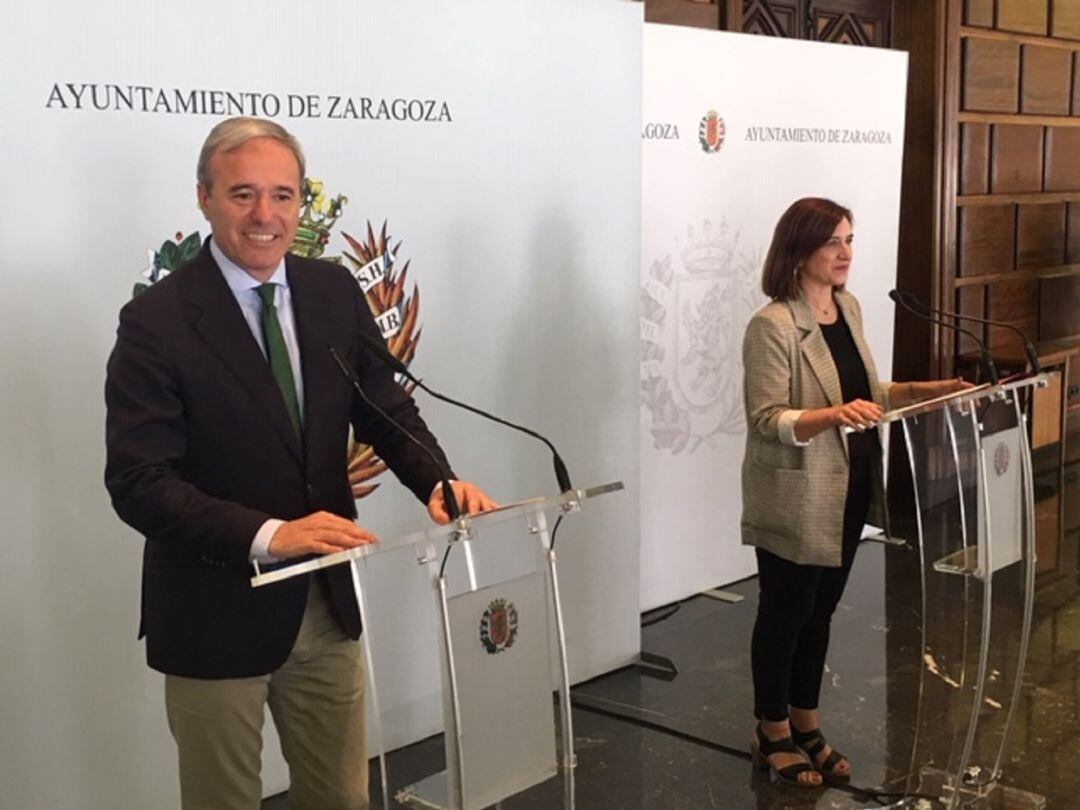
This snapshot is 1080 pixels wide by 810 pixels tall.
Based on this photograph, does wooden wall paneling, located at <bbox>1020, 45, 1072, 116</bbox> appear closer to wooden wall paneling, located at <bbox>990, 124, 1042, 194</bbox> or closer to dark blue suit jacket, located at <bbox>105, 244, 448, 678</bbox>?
wooden wall paneling, located at <bbox>990, 124, 1042, 194</bbox>

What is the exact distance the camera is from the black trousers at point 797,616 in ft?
9.56

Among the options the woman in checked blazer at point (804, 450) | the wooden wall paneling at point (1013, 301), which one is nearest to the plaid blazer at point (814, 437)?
the woman in checked blazer at point (804, 450)

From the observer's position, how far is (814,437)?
2.78 metres

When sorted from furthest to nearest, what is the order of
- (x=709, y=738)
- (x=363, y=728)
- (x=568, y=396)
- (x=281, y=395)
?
(x=568, y=396)
(x=709, y=738)
(x=363, y=728)
(x=281, y=395)

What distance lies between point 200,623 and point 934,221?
4.52 metres

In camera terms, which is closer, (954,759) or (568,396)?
(954,759)

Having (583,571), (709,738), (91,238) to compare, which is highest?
(91,238)

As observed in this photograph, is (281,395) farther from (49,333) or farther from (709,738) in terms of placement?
(709,738)

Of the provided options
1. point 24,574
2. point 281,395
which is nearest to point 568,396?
point 24,574

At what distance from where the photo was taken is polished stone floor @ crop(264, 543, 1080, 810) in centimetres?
284

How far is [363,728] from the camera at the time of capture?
2.06m

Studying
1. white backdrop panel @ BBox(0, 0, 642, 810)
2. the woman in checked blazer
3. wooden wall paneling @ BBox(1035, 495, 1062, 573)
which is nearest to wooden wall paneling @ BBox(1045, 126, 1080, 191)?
wooden wall paneling @ BBox(1035, 495, 1062, 573)

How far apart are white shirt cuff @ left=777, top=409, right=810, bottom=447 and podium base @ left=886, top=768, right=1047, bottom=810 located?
0.82 metres

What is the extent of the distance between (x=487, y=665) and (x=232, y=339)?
1.93 ft
